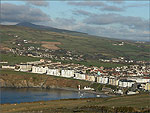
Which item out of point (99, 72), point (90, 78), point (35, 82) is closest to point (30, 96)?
point (35, 82)

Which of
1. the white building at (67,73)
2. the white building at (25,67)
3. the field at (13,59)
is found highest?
the field at (13,59)

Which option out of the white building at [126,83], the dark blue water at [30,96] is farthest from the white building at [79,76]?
the dark blue water at [30,96]

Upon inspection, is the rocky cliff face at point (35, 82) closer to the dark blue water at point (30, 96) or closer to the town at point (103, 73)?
the town at point (103, 73)

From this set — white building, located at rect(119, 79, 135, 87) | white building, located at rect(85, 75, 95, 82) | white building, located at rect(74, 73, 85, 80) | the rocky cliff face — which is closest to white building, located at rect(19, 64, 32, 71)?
the rocky cliff face

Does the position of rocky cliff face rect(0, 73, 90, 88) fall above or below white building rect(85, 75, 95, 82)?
below

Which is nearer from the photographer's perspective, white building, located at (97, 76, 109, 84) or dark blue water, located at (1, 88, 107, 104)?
dark blue water, located at (1, 88, 107, 104)

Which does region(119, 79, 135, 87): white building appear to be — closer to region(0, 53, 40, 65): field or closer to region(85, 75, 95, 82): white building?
region(85, 75, 95, 82): white building

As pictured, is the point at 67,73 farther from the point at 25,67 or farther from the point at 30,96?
the point at 30,96

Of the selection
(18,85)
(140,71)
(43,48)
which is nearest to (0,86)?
(18,85)

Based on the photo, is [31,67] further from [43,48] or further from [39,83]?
[43,48]
